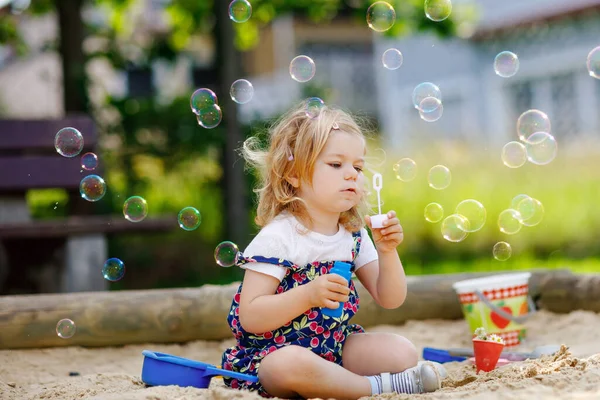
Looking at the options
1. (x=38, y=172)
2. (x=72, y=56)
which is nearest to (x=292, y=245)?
(x=38, y=172)

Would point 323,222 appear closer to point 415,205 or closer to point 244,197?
point 244,197

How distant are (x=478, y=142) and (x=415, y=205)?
1.67m

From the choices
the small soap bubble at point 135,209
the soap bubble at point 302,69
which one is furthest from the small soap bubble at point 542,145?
the small soap bubble at point 135,209

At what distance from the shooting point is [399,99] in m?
12.2

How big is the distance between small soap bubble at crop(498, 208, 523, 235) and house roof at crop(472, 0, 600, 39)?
23.8 ft

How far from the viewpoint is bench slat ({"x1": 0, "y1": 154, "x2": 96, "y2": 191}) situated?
466 centimetres

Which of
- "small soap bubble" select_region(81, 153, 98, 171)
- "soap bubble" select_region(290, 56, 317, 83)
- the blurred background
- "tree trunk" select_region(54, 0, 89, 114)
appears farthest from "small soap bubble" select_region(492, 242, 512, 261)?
"tree trunk" select_region(54, 0, 89, 114)

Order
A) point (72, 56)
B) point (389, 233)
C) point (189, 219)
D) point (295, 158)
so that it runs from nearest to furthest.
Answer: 1. point (389, 233)
2. point (295, 158)
3. point (189, 219)
4. point (72, 56)

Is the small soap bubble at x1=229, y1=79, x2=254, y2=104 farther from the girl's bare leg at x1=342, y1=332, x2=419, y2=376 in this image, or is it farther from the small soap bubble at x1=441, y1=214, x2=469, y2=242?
the girl's bare leg at x1=342, y1=332, x2=419, y2=376

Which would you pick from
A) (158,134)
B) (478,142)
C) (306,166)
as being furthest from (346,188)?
(478,142)

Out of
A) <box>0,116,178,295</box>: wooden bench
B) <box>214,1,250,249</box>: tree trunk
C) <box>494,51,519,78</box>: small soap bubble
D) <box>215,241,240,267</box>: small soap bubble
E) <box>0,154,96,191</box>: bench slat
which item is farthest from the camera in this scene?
<box>214,1,250,249</box>: tree trunk

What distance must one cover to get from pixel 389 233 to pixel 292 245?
10.9 inches

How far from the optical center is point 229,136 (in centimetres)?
550

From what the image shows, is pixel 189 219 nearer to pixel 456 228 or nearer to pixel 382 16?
pixel 456 228
